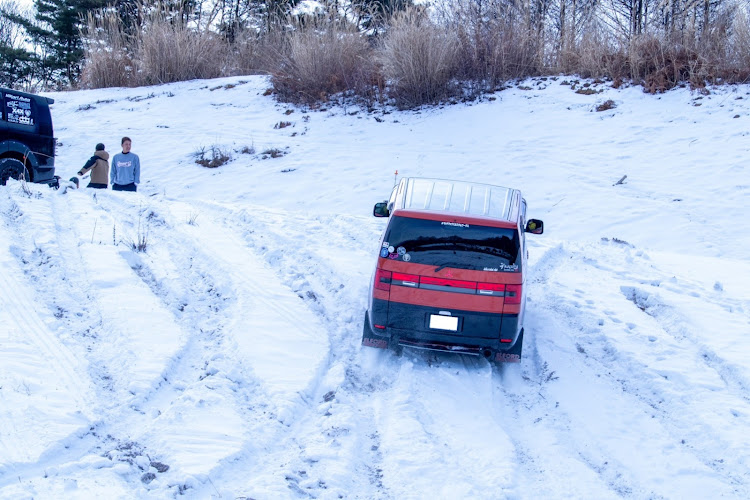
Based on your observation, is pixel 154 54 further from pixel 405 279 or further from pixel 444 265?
pixel 444 265

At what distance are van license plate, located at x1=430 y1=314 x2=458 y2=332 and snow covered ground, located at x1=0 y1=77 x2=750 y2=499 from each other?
0.50 meters

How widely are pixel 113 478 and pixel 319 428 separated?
1.55 metres

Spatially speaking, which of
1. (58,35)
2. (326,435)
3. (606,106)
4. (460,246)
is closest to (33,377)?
(326,435)

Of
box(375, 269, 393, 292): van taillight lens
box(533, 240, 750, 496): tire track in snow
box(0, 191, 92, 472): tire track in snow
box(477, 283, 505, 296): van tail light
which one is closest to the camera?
box(0, 191, 92, 472): tire track in snow

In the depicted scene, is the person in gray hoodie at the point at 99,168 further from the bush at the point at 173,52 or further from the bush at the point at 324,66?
the bush at the point at 173,52

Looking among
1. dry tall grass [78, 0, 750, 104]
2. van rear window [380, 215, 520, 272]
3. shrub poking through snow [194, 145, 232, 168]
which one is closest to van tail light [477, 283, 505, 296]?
van rear window [380, 215, 520, 272]

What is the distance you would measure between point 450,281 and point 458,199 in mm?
954

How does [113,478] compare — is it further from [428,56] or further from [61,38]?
[61,38]

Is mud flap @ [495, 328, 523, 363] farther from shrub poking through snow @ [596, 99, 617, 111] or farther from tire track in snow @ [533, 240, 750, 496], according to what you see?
shrub poking through snow @ [596, 99, 617, 111]

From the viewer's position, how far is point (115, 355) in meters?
5.48

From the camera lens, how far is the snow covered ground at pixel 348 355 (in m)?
4.31

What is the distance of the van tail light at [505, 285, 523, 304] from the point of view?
5.82 m

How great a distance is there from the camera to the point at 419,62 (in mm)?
17891

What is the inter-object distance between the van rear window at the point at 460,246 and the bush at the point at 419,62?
12.9 m
